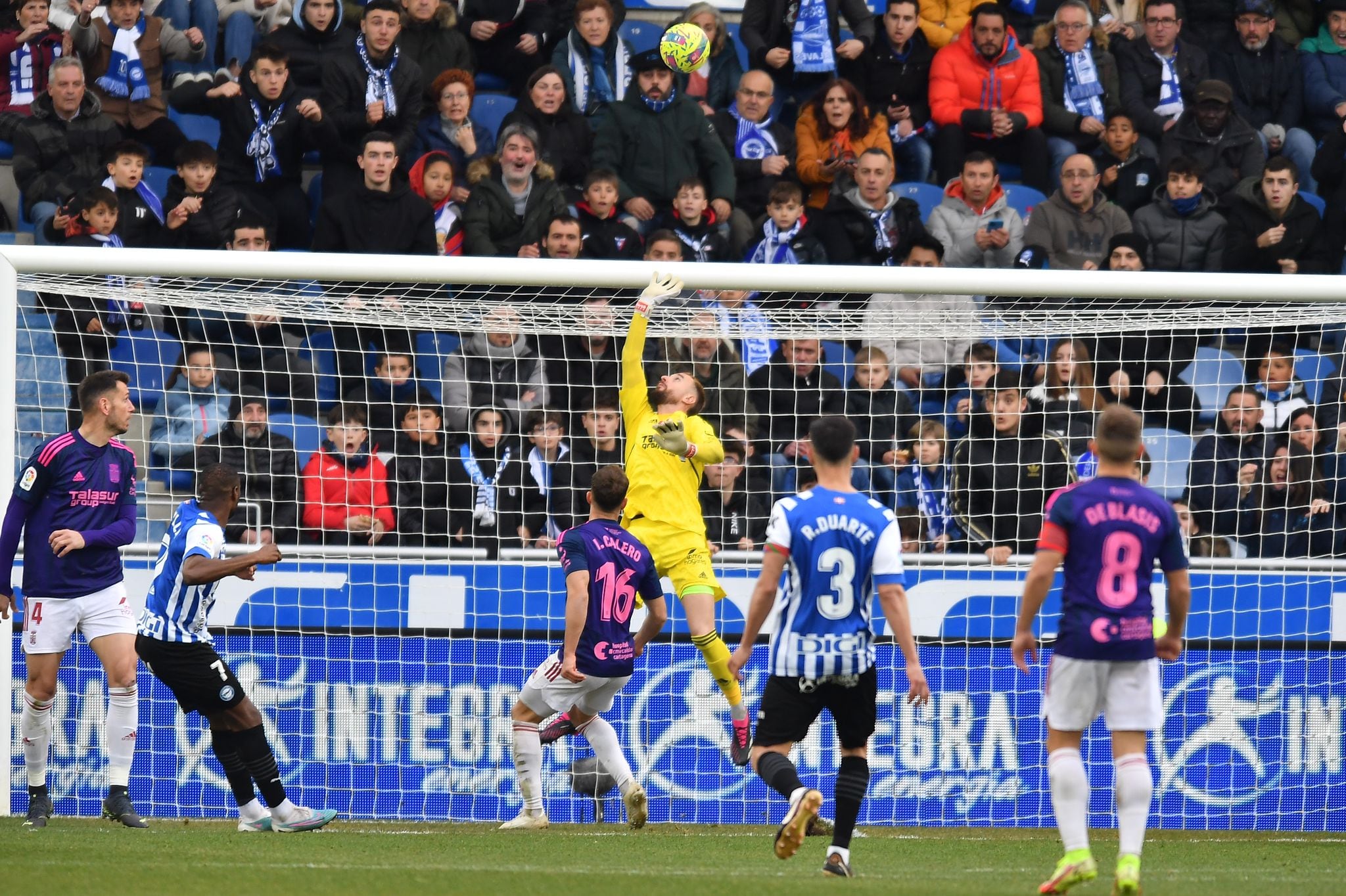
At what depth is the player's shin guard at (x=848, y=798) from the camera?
251 inches

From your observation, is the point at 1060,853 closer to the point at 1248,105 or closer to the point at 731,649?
the point at 731,649

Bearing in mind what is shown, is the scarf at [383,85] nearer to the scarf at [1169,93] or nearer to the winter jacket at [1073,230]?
the winter jacket at [1073,230]

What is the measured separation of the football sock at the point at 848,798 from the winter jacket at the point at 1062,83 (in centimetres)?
862

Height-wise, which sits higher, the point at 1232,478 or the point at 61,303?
the point at 61,303

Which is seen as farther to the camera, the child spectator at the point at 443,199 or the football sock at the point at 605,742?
the child spectator at the point at 443,199

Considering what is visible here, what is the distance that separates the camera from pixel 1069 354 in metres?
10.2

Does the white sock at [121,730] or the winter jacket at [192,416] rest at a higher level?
the winter jacket at [192,416]

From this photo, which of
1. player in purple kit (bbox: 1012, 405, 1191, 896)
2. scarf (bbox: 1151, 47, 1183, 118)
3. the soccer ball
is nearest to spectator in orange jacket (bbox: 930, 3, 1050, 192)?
scarf (bbox: 1151, 47, 1183, 118)

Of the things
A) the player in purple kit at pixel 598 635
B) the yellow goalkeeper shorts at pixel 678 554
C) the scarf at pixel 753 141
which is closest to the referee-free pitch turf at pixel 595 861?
the player in purple kit at pixel 598 635

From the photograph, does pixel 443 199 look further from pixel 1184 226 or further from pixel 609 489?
pixel 1184 226

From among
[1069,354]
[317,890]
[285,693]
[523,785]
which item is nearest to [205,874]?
[317,890]

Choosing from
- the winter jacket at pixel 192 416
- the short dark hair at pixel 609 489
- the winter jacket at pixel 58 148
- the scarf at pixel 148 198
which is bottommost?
the short dark hair at pixel 609 489

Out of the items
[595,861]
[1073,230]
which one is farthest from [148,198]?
[1073,230]

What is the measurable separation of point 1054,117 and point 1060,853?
7.49m
